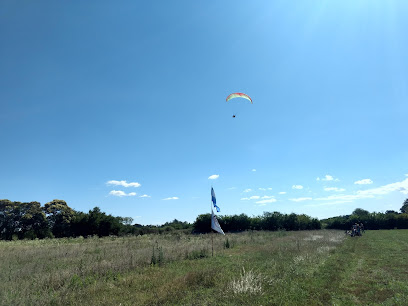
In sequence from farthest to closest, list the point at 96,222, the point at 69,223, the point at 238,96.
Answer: the point at 69,223 → the point at 96,222 → the point at 238,96

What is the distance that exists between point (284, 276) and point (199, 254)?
23.3 feet

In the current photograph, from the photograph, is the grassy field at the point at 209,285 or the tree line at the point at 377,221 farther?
the tree line at the point at 377,221

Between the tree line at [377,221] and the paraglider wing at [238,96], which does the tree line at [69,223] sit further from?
the paraglider wing at [238,96]

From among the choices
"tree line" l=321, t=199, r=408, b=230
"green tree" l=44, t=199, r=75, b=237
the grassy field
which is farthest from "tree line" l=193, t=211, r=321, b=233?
the grassy field

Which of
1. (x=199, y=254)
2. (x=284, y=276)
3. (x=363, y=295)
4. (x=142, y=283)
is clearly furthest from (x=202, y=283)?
(x=199, y=254)

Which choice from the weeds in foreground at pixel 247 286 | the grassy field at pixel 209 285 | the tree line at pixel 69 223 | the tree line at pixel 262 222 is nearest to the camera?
the grassy field at pixel 209 285

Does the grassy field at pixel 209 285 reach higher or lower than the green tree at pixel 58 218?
lower

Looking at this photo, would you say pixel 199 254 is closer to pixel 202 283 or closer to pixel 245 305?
pixel 202 283

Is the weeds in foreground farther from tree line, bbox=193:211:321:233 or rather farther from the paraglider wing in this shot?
tree line, bbox=193:211:321:233

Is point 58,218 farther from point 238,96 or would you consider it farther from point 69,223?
point 238,96

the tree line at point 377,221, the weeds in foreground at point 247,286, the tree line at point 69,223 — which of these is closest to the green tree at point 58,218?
the tree line at point 69,223

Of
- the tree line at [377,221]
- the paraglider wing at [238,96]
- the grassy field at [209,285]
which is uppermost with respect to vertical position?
the paraglider wing at [238,96]

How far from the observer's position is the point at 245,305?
670cm

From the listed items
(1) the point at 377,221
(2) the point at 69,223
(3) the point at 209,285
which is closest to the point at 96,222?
(2) the point at 69,223
